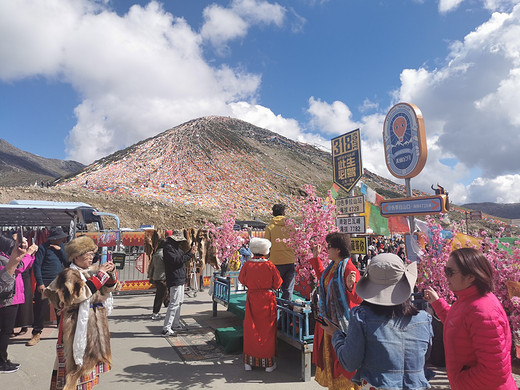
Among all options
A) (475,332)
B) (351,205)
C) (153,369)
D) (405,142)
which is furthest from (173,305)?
(405,142)

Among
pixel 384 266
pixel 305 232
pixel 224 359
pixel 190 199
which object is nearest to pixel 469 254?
pixel 384 266

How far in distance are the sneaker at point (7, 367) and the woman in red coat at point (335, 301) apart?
411 centimetres

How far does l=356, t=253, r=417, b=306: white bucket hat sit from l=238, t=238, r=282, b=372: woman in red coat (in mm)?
2725

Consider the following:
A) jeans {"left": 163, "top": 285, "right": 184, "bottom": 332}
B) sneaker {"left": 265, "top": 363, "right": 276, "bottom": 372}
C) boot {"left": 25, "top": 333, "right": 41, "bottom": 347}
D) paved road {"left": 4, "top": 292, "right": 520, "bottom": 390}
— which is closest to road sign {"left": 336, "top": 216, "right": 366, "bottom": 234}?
paved road {"left": 4, "top": 292, "right": 520, "bottom": 390}

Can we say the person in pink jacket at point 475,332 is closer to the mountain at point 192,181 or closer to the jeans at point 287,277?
the jeans at point 287,277

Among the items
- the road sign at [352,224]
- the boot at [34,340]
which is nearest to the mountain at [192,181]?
the road sign at [352,224]

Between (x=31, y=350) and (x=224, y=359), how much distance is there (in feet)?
10.4

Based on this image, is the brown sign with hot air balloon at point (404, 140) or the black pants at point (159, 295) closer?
the black pants at point (159, 295)

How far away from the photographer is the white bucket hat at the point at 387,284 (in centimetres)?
183

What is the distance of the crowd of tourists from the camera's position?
71.4 inches

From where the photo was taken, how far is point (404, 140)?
7.82 meters

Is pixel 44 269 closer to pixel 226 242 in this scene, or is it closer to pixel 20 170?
pixel 226 242

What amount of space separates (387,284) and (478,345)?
0.57 metres

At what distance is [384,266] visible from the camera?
6.18 feet
